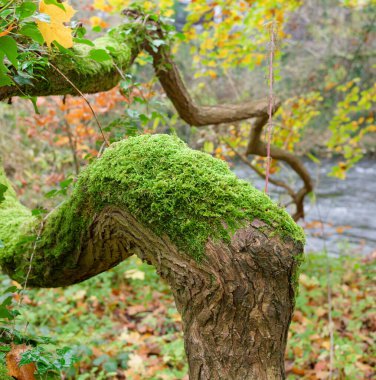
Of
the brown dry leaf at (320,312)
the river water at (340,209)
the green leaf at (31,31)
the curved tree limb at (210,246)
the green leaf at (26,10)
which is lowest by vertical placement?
the river water at (340,209)

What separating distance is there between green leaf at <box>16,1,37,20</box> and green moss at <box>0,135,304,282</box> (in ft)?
1.57

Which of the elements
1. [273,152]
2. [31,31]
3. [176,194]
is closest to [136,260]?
[273,152]

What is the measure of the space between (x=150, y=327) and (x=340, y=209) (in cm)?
744

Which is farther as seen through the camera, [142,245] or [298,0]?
[298,0]

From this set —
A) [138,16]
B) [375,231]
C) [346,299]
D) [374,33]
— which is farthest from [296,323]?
[374,33]

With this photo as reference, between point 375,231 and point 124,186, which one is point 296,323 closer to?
point 124,186

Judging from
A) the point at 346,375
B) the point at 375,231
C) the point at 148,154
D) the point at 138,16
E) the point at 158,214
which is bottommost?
the point at 375,231

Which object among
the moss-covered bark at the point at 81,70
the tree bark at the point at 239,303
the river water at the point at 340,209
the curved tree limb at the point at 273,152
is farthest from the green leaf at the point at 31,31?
the river water at the point at 340,209

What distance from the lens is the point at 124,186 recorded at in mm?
1213

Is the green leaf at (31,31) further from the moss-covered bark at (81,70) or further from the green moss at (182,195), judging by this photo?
the green moss at (182,195)

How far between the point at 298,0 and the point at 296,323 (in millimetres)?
4349

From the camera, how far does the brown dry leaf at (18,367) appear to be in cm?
116

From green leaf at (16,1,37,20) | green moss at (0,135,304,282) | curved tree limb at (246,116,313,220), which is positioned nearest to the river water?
curved tree limb at (246,116,313,220)

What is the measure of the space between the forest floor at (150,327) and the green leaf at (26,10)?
2.58 m
